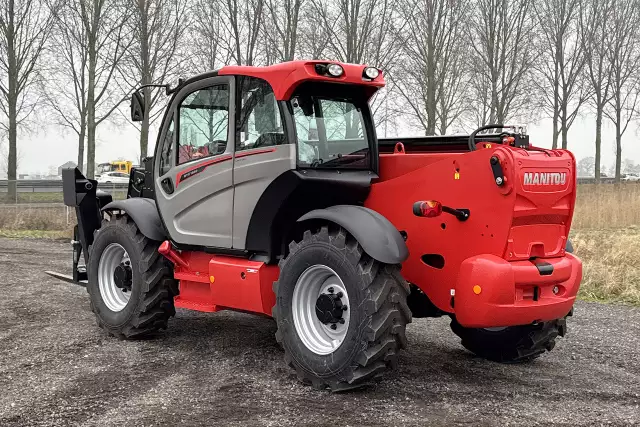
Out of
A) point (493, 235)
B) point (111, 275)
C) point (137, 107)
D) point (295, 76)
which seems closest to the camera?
point (493, 235)

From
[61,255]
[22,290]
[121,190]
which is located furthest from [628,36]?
[22,290]

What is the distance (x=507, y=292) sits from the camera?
15.0 feet

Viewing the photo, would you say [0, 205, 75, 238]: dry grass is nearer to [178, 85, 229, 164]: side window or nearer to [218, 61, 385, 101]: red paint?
[178, 85, 229, 164]: side window

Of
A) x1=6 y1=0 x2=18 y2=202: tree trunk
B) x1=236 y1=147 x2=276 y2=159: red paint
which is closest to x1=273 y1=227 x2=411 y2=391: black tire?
x1=236 y1=147 x2=276 y2=159: red paint

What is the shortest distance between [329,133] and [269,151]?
494 millimetres

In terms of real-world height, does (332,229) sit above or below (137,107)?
below

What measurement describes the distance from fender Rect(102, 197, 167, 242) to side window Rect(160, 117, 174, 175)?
0.39 meters

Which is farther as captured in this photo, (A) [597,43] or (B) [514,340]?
(A) [597,43]

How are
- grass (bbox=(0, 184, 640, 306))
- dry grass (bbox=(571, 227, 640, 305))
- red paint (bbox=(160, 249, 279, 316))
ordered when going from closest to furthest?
red paint (bbox=(160, 249, 279, 316))
dry grass (bbox=(571, 227, 640, 305))
grass (bbox=(0, 184, 640, 306))

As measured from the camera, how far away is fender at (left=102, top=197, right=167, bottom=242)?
668 cm

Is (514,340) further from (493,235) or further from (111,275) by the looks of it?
(111,275)


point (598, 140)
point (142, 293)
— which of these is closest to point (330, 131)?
point (142, 293)

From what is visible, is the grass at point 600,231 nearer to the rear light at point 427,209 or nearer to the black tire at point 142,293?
the rear light at point 427,209

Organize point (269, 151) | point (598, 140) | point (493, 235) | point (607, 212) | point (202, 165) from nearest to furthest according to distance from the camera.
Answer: point (493, 235), point (269, 151), point (202, 165), point (607, 212), point (598, 140)
